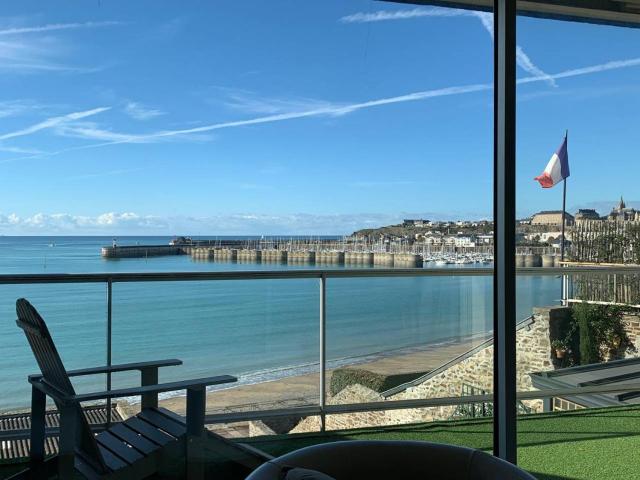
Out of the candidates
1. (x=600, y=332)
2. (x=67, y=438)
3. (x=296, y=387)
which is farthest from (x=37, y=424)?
(x=600, y=332)

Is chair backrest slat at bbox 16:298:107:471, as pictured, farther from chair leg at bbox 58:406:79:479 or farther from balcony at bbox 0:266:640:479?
balcony at bbox 0:266:640:479

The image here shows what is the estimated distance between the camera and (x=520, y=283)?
301 centimetres

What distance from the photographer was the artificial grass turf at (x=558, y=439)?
3.32m

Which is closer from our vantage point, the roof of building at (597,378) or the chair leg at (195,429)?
the chair leg at (195,429)

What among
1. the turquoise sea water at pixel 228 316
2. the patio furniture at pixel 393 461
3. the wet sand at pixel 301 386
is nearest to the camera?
the patio furniture at pixel 393 461

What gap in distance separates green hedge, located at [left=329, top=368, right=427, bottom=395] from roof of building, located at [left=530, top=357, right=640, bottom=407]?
885 mm

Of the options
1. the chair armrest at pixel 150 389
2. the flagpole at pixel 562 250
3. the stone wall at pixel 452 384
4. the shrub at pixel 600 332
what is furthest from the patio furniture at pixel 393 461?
the shrub at pixel 600 332

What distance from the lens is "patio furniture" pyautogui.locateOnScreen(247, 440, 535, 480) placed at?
5.26 ft

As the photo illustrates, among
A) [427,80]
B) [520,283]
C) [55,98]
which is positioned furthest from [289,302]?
[55,98]

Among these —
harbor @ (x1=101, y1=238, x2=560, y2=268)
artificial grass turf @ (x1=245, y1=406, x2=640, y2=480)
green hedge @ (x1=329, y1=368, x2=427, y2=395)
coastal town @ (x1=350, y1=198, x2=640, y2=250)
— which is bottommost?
artificial grass turf @ (x1=245, y1=406, x2=640, y2=480)

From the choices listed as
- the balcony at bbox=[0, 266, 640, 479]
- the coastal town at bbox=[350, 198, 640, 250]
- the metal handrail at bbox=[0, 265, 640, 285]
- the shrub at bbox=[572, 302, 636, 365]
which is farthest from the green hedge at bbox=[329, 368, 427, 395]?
the shrub at bbox=[572, 302, 636, 365]

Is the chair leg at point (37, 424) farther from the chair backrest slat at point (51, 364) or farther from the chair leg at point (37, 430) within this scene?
the chair backrest slat at point (51, 364)

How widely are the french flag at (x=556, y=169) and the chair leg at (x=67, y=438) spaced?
2660 millimetres

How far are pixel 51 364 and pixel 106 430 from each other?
0.50 m
